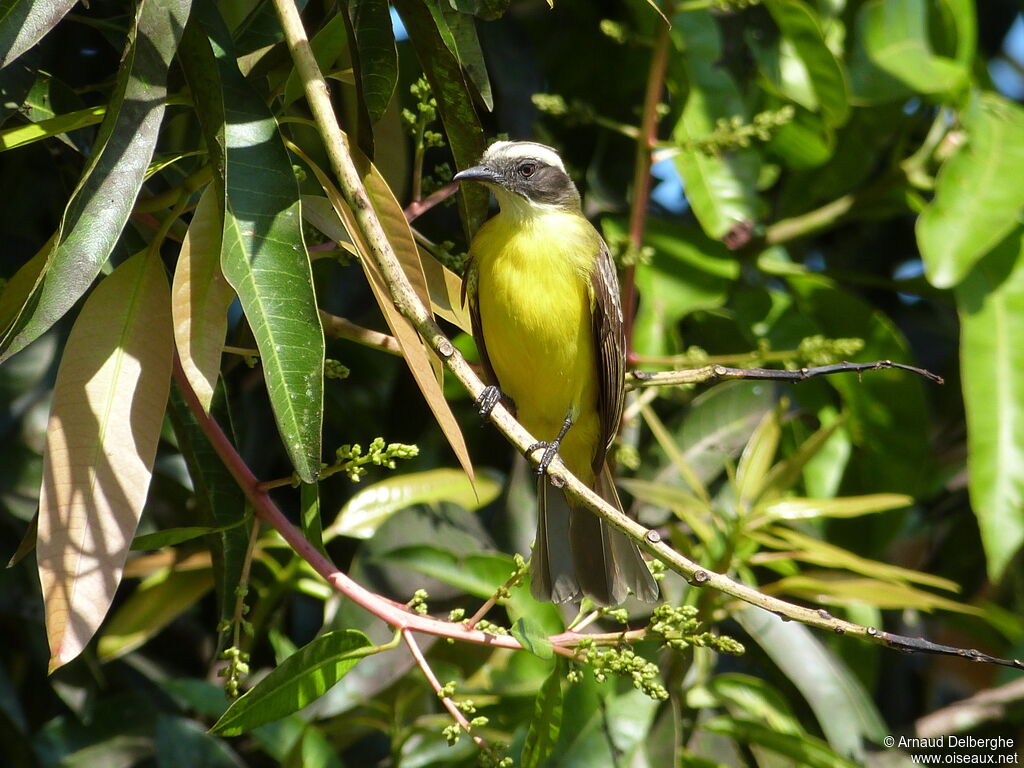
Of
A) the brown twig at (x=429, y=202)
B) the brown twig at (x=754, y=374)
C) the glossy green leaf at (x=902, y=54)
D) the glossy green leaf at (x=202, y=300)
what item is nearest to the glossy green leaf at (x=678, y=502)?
the brown twig at (x=754, y=374)

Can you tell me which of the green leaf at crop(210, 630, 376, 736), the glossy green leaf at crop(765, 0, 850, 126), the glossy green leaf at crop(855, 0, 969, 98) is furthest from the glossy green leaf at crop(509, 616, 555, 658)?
the glossy green leaf at crop(855, 0, 969, 98)

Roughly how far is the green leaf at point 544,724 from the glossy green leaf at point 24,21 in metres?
1.46

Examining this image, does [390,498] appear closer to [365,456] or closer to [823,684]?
[365,456]

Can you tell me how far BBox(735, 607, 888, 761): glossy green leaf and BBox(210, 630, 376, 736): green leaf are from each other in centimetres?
131

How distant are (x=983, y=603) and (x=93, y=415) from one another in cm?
335

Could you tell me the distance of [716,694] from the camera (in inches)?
119

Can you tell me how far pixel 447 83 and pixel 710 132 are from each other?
1.43m

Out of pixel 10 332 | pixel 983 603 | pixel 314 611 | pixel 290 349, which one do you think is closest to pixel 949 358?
pixel 983 603

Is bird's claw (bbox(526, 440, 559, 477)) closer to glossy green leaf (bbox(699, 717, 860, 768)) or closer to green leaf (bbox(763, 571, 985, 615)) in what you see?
green leaf (bbox(763, 571, 985, 615))

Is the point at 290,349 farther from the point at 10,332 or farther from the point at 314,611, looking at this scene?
the point at 314,611

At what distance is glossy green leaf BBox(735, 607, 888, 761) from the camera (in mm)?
2947

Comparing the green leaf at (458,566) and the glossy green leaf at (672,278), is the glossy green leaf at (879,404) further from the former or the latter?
the green leaf at (458,566)

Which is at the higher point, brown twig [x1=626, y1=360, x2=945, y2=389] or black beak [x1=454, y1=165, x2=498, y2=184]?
Result: black beak [x1=454, y1=165, x2=498, y2=184]

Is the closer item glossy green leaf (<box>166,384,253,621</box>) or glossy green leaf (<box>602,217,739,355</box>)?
glossy green leaf (<box>166,384,253,621</box>)
